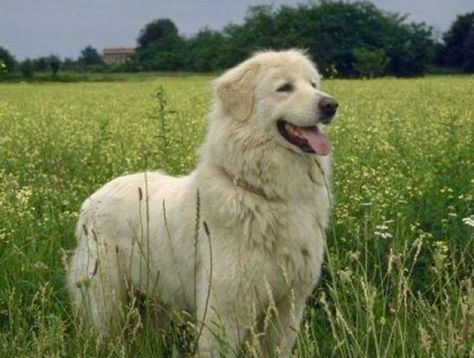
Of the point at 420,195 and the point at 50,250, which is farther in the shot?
the point at 420,195

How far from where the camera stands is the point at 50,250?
5.61m

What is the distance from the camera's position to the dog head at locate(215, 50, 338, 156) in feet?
14.8

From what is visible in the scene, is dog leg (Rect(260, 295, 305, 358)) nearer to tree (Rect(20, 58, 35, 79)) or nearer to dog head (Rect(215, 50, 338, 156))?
dog head (Rect(215, 50, 338, 156))

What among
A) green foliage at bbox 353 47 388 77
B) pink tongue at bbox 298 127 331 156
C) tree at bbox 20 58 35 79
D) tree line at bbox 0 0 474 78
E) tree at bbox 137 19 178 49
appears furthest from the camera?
tree at bbox 137 19 178 49

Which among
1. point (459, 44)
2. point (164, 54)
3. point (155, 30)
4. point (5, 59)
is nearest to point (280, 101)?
point (5, 59)

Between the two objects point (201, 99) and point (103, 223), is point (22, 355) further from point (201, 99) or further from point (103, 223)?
point (201, 99)

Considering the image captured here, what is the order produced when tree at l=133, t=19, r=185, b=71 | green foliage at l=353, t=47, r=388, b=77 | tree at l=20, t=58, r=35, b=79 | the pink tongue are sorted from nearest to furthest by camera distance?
the pink tongue < green foliage at l=353, t=47, r=388, b=77 < tree at l=20, t=58, r=35, b=79 < tree at l=133, t=19, r=185, b=71

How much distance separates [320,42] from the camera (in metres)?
68.9

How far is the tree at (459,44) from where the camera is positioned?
77.9 metres

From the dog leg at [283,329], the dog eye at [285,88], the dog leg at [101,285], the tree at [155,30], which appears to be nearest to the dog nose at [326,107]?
the dog eye at [285,88]

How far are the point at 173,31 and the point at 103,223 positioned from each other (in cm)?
9482

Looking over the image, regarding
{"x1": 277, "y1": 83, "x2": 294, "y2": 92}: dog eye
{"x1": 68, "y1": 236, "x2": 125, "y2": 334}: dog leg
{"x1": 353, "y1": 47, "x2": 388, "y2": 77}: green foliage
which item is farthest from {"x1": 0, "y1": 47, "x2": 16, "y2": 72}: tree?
{"x1": 353, "y1": 47, "x2": 388, "y2": 77}: green foliage

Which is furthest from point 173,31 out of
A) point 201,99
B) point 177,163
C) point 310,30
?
point 177,163

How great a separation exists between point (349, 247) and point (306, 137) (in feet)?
5.38
